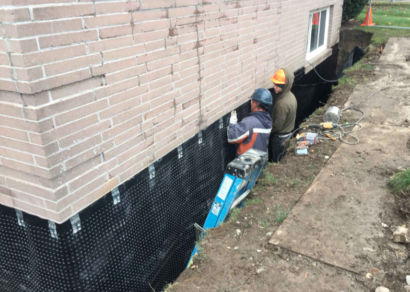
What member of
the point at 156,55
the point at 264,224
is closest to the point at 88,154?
the point at 156,55

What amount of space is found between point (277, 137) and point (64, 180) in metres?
4.22

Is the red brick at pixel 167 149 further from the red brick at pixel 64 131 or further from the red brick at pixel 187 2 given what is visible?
the red brick at pixel 187 2

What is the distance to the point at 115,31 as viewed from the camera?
266 centimetres

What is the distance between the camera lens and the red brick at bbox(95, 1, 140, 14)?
2.48m

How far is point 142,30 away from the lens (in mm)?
2930

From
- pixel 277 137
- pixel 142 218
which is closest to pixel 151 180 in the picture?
pixel 142 218

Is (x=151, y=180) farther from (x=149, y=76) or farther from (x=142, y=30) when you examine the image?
(x=142, y=30)

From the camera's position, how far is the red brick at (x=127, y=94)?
276 cm

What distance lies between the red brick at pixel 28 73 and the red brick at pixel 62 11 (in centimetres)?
32

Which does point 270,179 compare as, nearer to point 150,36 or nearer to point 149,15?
point 150,36

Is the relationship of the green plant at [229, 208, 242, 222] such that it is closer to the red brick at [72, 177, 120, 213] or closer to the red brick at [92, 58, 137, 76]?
the red brick at [72, 177, 120, 213]

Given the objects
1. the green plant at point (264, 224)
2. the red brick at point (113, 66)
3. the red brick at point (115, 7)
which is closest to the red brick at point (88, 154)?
the red brick at point (113, 66)

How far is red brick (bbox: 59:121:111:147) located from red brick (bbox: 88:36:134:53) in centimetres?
58

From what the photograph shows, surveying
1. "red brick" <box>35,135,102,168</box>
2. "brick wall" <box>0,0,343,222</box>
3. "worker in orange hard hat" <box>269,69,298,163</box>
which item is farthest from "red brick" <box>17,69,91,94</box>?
"worker in orange hard hat" <box>269,69,298,163</box>
